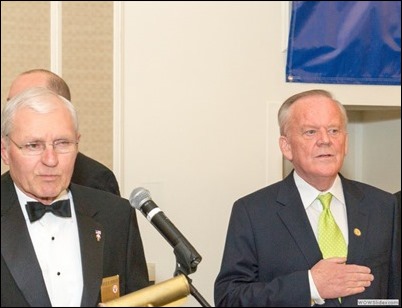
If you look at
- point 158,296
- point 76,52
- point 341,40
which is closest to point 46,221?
point 158,296

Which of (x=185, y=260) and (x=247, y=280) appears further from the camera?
(x=247, y=280)

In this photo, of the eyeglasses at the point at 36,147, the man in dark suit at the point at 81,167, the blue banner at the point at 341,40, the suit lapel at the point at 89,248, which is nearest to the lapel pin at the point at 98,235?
the suit lapel at the point at 89,248

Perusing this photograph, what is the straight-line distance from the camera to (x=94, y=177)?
325 centimetres

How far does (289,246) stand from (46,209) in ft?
3.43

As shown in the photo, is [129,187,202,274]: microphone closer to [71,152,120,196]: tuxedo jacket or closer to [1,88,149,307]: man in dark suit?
[1,88,149,307]: man in dark suit

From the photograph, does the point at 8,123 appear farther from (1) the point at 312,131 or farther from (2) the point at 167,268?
(2) the point at 167,268

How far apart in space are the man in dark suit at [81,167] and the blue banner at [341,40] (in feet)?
6.92

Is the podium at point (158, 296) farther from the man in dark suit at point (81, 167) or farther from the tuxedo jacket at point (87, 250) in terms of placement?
the man in dark suit at point (81, 167)

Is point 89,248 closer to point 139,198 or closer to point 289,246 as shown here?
point 139,198

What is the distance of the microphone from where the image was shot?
1.98m

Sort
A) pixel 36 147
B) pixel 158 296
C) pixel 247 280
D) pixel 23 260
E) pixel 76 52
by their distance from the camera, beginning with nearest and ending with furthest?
pixel 158 296 < pixel 23 260 < pixel 36 147 < pixel 247 280 < pixel 76 52

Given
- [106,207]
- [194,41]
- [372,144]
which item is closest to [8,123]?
[106,207]

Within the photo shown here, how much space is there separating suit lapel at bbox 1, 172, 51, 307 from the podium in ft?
1.19

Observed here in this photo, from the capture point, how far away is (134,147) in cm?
483
